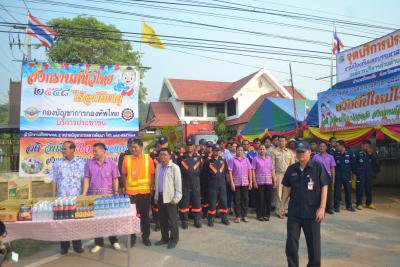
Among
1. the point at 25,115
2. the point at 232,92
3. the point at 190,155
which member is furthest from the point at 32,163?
the point at 232,92

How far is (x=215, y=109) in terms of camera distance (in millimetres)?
28844

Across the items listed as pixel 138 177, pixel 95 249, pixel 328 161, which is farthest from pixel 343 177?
pixel 95 249

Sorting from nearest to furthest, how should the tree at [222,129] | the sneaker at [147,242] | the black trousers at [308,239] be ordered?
the black trousers at [308,239] < the sneaker at [147,242] < the tree at [222,129]

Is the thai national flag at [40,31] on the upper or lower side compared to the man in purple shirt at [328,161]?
upper

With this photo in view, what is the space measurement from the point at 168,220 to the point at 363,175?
590cm

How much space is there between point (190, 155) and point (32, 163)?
510cm

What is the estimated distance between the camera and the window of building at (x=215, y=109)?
28.5 meters

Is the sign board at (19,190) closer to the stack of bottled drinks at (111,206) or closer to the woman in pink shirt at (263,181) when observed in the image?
the stack of bottled drinks at (111,206)

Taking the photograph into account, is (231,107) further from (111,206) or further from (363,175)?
(111,206)

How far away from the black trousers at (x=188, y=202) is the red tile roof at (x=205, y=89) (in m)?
20.3

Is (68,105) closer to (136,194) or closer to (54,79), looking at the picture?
(54,79)

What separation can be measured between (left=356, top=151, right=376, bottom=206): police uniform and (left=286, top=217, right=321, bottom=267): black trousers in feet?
18.2

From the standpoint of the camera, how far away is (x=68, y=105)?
9.45 m

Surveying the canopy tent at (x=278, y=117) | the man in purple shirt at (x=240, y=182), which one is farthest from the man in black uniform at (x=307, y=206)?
the canopy tent at (x=278, y=117)
